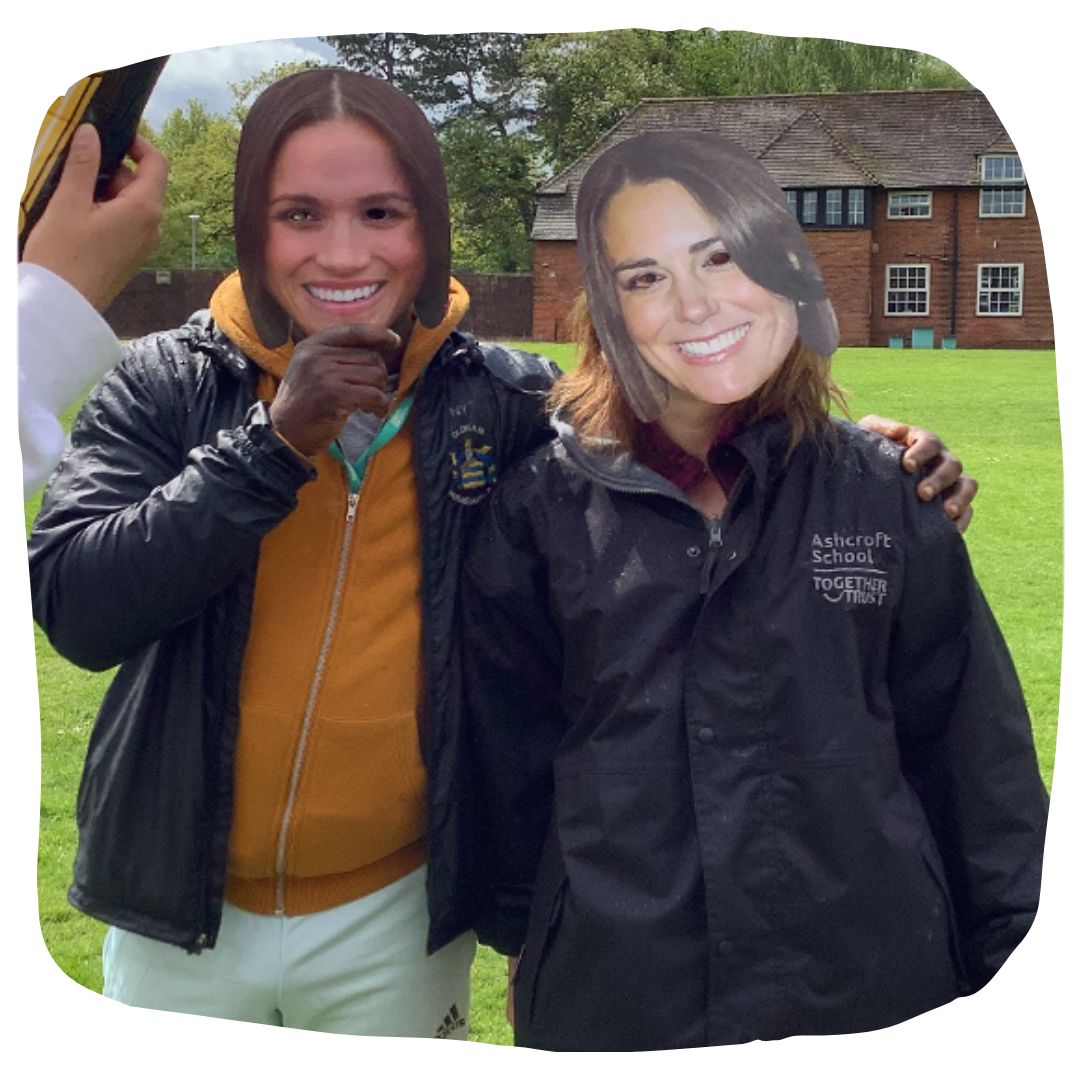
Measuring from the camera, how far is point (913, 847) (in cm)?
331

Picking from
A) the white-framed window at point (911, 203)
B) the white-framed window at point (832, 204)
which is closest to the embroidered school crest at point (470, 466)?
the white-framed window at point (832, 204)

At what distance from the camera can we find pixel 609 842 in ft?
10.7

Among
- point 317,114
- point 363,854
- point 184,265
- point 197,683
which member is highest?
point 317,114

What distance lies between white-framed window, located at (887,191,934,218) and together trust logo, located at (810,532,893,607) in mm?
714

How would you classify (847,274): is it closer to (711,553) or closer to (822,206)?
(822,206)

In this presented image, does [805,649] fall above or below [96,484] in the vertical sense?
below

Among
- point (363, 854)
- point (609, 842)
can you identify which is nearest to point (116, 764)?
point (363, 854)

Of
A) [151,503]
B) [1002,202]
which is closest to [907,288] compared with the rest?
[1002,202]

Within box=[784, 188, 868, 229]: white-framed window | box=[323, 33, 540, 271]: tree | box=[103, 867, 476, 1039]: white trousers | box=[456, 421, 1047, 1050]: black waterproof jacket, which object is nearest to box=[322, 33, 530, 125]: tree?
box=[323, 33, 540, 271]: tree

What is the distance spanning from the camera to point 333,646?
3.30 meters

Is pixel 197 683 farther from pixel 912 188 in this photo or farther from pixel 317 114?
pixel 912 188

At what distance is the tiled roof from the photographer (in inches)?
133

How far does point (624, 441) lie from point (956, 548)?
0.63 metres

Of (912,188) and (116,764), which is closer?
(116,764)
